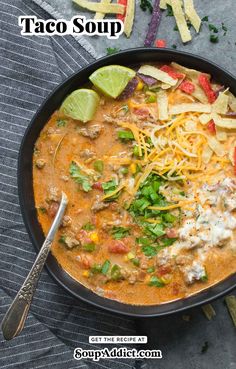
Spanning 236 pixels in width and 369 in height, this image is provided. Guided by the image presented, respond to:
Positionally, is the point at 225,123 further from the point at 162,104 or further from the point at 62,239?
the point at 62,239

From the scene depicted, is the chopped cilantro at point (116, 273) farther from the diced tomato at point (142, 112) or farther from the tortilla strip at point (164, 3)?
the tortilla strip at point (164, 3)

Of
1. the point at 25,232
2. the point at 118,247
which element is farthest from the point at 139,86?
the point at 25,232

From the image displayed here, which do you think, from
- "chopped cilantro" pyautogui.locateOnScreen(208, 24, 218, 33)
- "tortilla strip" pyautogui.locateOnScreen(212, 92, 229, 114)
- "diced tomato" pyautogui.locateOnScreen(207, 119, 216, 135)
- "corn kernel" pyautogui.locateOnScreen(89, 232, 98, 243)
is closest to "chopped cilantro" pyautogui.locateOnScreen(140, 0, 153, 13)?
"chopped cilantro" pyautogui.locateOnScreen(208, 24, 218, 33)

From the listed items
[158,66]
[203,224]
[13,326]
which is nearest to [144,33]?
[158,66]

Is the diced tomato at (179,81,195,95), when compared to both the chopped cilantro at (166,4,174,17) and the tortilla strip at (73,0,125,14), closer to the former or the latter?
the chopped cilantro at (166,4,174,17)

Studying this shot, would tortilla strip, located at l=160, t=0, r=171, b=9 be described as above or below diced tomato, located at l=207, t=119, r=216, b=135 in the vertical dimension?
above

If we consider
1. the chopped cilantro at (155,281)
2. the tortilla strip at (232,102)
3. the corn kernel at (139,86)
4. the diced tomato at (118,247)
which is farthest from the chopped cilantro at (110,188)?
the tortilla strip at (232,102)

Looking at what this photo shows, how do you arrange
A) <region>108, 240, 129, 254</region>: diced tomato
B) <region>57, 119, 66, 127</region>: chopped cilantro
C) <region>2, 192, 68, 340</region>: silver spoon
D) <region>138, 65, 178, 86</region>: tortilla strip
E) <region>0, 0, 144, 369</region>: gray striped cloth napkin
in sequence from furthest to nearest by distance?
1. <region>0, 0, 144, 369</region>: gray striped cloth napkin
2. <region>57, 119, 66, 127</region>: chopped cilantro
3. <region>138, 65, 178, 86</region>: tortilla strip
4. <region>108, 240, 129, 254</region>: diced tomato
5. <region>2, 192, 68, 340</region>: silver spoon
